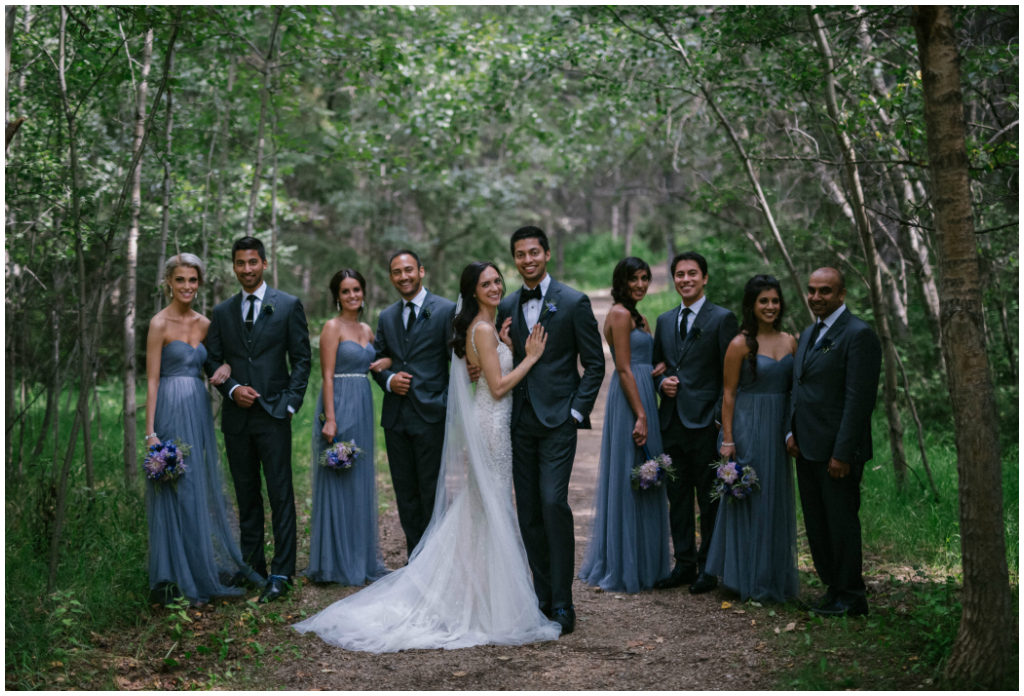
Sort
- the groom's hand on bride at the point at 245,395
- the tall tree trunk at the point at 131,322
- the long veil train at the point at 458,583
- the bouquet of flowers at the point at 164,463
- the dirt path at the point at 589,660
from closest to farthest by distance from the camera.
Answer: the dirt path at the point at 589,660, the long veil train at the point at 458,583, the bouquet of flowers at the point at 164,463, the groom's hand on bride at the point at 245,395, the tall tree trunk at the point at 131,322

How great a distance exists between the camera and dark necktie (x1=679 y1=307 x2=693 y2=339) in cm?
571

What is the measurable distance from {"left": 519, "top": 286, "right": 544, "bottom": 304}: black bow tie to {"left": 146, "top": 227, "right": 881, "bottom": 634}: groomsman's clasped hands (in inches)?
0.5

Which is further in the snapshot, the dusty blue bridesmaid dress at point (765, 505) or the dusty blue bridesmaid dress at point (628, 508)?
the dusty blue bridesmaid dress at point (628, 508)

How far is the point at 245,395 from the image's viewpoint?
5.48 meters

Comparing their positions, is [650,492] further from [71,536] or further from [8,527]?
[8,527]

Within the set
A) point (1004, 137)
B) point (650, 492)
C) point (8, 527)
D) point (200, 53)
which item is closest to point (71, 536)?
point (8, 527)

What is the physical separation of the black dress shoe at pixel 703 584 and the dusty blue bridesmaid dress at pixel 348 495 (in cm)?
212

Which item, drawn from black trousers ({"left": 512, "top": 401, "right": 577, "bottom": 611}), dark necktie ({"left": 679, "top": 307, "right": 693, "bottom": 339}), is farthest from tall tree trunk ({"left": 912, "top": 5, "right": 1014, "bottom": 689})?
dark necktie ({"left": 679, "top": 307, "right": 693, "bottom": 339})

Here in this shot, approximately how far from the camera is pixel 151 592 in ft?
17.2

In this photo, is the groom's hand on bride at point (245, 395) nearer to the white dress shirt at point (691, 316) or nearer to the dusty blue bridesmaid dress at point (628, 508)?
the dusty blue bridesmaid dress at point (628, 508)

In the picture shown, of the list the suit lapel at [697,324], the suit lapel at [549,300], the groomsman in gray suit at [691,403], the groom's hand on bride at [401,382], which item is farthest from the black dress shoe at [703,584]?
the groom's hand on bride at [401,382]

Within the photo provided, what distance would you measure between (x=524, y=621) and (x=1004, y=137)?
4.96 metres

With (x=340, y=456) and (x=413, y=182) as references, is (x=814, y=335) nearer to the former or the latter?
(x=340, y=456)

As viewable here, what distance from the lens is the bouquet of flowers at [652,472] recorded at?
18.4 ft
